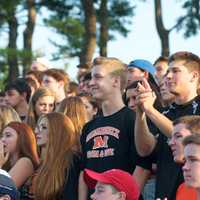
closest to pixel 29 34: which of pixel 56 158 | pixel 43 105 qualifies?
pixel 43 105

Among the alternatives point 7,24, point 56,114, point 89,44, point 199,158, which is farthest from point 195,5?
point 199,158

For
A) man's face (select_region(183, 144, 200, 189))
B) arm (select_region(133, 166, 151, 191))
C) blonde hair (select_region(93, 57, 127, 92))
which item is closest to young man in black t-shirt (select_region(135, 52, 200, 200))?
arm (select_region(133, 166, 151, 191))

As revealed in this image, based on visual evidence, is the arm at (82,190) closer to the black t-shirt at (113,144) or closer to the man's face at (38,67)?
the black t-shirt at (113,144)

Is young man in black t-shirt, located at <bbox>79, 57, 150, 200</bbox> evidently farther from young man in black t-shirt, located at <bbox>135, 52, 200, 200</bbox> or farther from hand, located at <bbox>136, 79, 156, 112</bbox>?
hand, located at <bbox>136, 79, 156, 112</bbox>

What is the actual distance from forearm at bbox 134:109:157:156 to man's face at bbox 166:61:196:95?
1.27 ft

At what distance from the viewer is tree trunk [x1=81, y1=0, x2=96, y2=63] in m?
20.9

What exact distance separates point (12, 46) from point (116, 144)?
1740 cm

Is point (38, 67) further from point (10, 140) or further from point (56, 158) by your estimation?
point (56, 158)

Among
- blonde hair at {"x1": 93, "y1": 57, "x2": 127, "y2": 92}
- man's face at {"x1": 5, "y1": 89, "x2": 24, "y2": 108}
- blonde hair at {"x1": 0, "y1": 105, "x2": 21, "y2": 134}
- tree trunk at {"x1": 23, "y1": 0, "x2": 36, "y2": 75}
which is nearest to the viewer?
blonde hair at {"x1": 93, "y1": 57, "x2": 127, "y2": 92}

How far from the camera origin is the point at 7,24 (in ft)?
81.0

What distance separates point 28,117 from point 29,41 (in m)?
13.9

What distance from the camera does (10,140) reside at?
815 cm

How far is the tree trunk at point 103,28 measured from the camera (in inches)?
868

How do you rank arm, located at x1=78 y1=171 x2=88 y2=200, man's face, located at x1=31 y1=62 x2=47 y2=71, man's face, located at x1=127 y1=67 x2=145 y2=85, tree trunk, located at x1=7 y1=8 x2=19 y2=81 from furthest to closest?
tree trunk, located at x1=7 y1=8 x2=19 y2=81 < man's face, located at x1=31 y1=62 x2=47 y2=71 < man's face, located at x1=127 y1=67 x2=145 y2=85 < arm, located at x1=78 y1=171 x2=88 y2=200
